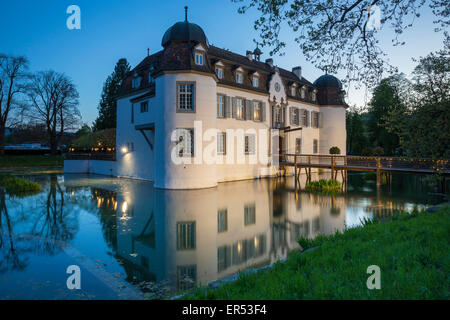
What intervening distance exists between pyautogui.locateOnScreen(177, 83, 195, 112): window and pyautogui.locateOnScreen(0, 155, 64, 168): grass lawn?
26.7m

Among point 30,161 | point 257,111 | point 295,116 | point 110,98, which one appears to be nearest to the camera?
point 257,111

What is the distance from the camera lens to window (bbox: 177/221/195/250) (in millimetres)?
6898

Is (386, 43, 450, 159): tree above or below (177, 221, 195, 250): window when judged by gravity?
above

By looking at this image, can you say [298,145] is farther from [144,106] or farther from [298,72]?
[144,106]

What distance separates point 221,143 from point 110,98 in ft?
84.3

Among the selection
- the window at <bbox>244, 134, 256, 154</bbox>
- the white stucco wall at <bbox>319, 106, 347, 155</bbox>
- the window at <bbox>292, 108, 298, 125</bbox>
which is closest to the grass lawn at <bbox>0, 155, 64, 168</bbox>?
the window at <bbox>244, 134, 256, 154</bbox>

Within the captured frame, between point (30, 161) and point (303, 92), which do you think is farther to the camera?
point (30, 161)

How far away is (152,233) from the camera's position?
7984 millimetres

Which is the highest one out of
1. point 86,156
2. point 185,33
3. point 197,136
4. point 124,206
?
point 185,33

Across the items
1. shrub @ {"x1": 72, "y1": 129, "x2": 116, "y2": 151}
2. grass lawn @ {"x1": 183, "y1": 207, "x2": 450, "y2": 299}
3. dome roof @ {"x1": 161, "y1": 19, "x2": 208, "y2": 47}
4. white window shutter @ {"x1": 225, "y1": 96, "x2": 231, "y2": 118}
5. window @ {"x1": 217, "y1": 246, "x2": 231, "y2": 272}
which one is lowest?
window @ {"x1": 217, "y1": 246, "x2": 231, "y2": 272}

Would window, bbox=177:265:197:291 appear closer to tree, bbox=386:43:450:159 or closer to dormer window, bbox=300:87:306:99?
tree, bbox=386:43:450:159

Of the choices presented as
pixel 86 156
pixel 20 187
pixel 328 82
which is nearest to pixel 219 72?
pixel 20 187
